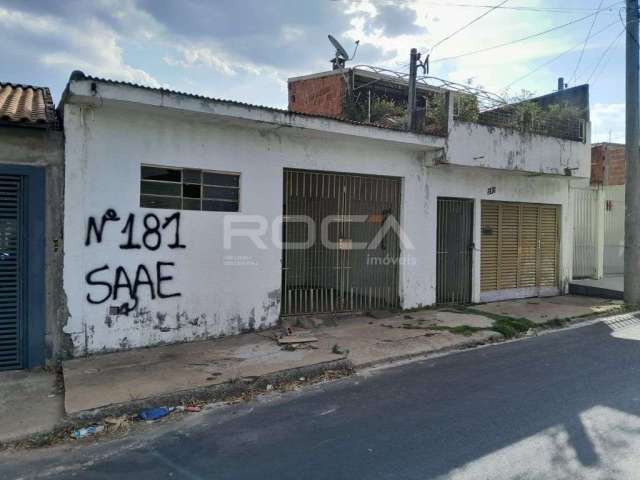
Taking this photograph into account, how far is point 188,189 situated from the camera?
687 centimetres

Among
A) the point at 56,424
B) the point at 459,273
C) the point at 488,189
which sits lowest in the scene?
the point at 56,424

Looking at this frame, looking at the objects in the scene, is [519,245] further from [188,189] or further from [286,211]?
[188,189]

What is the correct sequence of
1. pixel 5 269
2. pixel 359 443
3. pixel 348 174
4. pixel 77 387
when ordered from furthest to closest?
1. pixel 348 174
2. pixel 5 269
3. pixel 77 387
4. pixel 359 443

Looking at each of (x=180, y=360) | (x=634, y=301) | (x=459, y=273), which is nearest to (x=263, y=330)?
(x=180, y=360)

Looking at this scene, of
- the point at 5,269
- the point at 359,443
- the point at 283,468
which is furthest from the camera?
the point at 5,269

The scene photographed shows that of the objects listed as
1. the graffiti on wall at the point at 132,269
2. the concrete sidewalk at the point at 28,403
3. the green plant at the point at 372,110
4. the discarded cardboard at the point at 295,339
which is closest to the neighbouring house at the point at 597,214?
the green plant at the point at 372,110

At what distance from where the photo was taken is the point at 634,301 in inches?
398

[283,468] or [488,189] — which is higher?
[488,189]

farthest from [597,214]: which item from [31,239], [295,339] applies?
[31,239]

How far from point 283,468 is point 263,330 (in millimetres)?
4159

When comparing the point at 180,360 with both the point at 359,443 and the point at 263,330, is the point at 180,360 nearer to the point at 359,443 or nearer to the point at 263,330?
the point at 263,330

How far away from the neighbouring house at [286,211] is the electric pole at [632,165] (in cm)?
129

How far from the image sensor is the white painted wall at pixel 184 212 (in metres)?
6.02

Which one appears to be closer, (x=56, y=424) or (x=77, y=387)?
(x=56, y=424)
